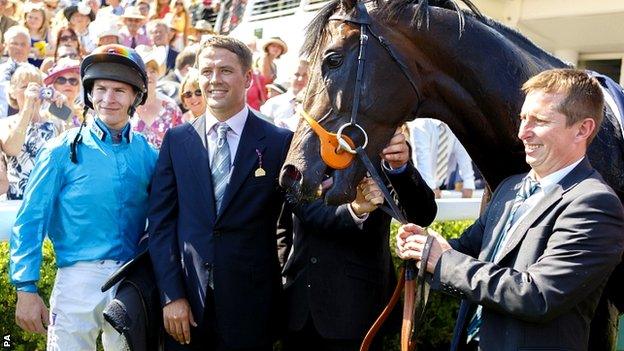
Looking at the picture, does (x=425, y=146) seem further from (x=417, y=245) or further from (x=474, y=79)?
(x=417, y=245)

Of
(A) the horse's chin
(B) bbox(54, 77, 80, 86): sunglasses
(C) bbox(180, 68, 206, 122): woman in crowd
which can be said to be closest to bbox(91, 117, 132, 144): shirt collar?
(A) the horse's chin

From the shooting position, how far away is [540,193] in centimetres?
244

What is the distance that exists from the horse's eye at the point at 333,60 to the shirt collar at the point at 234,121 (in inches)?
24.7

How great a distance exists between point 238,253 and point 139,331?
48 centimetres

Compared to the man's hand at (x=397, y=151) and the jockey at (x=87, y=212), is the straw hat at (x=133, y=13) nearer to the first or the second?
the jockey at (x=87, y=212)

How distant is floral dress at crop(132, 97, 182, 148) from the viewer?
20.4 ft

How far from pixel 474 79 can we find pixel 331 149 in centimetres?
60

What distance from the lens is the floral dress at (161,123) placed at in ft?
20.4

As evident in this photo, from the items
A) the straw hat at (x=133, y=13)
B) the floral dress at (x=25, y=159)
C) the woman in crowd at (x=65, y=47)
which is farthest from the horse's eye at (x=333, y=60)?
the straw hat at (x=133, y=13)

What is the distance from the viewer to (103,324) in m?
3.23

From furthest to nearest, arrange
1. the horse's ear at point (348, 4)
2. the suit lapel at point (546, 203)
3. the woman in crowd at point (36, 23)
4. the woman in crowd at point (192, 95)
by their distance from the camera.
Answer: the woman in crowd at point (36, 23) → the woman in crowd at point (192, 95) → the horse's ear at point (348, 4) → the suit lapel at point (546, 203)

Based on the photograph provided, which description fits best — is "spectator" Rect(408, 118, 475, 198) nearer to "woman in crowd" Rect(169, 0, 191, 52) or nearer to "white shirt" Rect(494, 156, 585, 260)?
"woman in crowd" Rect(169, 0, 191, 52)

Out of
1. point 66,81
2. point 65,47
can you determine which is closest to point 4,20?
point 65,47

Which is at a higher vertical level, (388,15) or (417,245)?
(388,15)
